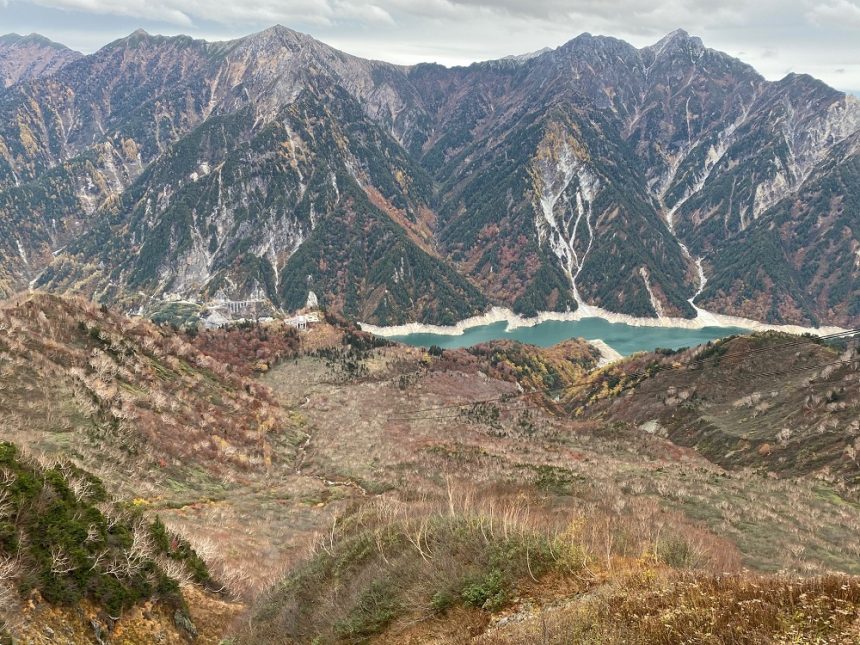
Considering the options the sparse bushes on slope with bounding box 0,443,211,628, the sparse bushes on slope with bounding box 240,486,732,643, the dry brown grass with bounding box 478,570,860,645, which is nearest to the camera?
the dry brown grass with bounding box 478,570,860,645

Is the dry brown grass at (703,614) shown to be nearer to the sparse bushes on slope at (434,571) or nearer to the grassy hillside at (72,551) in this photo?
the sparse bushes on slope at (434,571)

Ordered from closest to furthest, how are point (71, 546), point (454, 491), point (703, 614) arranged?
point (703, 614)
point (71, 546)
point (454, 491)

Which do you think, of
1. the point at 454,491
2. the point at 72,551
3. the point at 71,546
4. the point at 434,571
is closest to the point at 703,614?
the point at 434,571

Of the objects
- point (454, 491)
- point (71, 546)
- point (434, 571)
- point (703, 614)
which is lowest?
point (454, 491)

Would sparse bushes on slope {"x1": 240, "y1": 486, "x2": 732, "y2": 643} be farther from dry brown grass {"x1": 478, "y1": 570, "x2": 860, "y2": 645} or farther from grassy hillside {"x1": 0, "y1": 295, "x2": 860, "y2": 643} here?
dry brown grass {"x1": 478, "y1": 570, "x2": 860, "y2": 645}

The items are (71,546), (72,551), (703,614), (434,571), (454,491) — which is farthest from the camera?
(454,491)

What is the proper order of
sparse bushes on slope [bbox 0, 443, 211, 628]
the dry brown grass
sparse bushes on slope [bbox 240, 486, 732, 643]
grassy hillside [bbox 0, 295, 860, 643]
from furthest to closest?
sparse bushes on slope [bbox 0, 443, 211, 628], sparse bushes on slope [bbox 240, 486, 732, 643], grassy hillside [bbox 0, 295, 860, 643], the dry brown grass

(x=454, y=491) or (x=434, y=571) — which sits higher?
(x=434, y=571)

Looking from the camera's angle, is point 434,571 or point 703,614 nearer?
point 703,614

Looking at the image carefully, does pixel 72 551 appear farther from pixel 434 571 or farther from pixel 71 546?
pixel 434 571

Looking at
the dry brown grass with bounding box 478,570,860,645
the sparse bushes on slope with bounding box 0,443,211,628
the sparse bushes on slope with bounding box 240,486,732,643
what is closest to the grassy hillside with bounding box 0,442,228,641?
the sparse bushes on slope with bounding box 0,443,211,628

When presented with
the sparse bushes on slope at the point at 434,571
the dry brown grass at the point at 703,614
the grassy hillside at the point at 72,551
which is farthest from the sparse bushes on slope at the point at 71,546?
the dry brown grass at the point at 703,614
